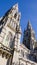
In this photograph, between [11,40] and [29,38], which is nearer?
[11,40]

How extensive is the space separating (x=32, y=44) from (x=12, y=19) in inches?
1236

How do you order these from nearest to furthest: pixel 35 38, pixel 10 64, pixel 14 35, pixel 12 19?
pixel 10 64, pixel 14 35, pixel 12 19, pixel 35 38

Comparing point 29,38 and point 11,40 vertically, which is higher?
point 29,38

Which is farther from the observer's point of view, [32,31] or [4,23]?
[32,31]

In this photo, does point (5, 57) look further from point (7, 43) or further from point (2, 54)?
point (7, 43)

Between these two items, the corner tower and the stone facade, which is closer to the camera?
the stone facade

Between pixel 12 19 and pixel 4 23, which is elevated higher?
pixel 12 19

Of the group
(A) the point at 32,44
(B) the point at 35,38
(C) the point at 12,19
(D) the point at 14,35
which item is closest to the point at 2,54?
(D) the point at 14,35

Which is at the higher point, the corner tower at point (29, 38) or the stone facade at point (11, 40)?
the corner tower at point (29, 38)

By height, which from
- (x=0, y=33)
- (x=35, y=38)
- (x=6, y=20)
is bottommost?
(x=0, y=33)

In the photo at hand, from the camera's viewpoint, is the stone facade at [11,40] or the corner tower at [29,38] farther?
the corner tower at [29,38]

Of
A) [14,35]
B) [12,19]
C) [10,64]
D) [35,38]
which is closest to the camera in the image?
[10,64]

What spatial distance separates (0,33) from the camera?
26750mm

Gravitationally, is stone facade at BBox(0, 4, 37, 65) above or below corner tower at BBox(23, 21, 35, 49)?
below
